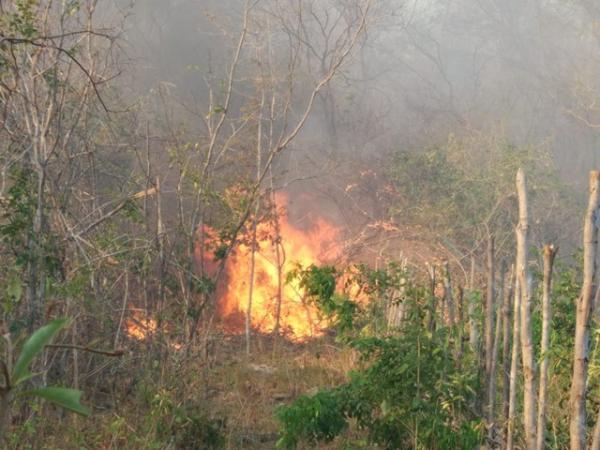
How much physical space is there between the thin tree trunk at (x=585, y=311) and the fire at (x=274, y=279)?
Answer: 25.6 feet

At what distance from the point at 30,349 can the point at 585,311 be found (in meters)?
2.60

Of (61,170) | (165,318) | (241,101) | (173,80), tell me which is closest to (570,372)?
(165,318)

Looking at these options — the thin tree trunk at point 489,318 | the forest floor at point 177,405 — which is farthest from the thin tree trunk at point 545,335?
the forest floor at point 177,405

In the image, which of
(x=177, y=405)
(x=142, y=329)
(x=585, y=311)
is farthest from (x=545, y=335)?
(x=142, y=329)

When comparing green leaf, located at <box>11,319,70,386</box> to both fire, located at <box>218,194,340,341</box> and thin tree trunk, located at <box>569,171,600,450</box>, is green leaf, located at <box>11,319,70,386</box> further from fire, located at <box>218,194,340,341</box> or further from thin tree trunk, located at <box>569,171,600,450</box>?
fire, located at <box>218,194,340,341</box>

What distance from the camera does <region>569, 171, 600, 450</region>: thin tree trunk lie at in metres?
2.93

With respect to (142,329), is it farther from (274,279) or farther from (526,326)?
(274,279)

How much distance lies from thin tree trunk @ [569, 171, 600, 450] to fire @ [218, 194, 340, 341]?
7816mm

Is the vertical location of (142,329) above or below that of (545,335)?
above

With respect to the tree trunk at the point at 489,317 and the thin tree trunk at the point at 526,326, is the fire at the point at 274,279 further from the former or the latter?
the thin tree trunk at the point at 526,326

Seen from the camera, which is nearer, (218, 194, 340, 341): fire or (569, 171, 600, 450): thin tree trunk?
(569, 171, 600, 450): thin tree trunk

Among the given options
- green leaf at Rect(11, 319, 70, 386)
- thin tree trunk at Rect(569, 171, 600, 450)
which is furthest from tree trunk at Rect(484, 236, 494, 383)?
green leaf at Rect(11, 319, 70, 386)

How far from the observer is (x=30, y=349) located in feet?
3.03

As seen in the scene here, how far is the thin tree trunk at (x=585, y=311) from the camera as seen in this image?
293 centimetres
